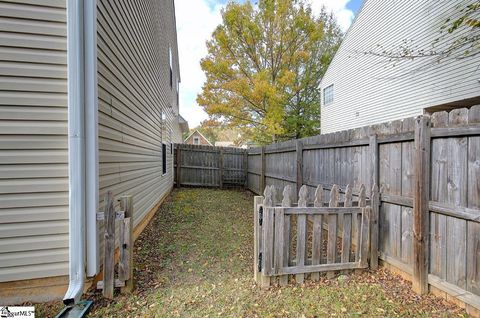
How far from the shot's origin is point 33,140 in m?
2.45

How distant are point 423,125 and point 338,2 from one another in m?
19.7

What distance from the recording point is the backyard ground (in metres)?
2.42

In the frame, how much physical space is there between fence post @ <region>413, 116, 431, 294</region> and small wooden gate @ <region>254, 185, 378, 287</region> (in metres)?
0.61

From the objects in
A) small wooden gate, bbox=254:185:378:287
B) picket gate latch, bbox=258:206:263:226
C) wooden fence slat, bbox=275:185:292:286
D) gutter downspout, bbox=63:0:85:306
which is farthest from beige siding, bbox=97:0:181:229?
wooden fence slat, bbox=275:185:292:286

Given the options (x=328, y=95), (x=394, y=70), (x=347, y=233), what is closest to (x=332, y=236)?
(x=347, y=233)

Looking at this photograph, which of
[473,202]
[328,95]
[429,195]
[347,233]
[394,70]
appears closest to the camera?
[473,202]

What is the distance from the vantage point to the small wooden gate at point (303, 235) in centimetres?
296

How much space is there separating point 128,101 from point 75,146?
1942 millimetres

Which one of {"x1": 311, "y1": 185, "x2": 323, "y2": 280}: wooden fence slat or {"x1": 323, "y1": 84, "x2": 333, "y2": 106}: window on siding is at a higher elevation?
{"x1": 323, "y1": 84, "x2": 333, "y2": 106}: window on siding

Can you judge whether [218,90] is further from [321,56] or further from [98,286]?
[98,286]

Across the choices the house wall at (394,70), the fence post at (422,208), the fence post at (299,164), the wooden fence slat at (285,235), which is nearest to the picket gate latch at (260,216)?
the wooden fence slat at (285,235)

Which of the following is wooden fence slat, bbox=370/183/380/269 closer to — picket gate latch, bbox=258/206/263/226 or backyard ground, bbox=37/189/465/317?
backyard ground, bbox=37/189/465/317

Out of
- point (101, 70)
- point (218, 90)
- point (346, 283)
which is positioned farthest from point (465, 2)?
point (218, 90)

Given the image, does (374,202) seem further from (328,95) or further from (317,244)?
(328,95)
